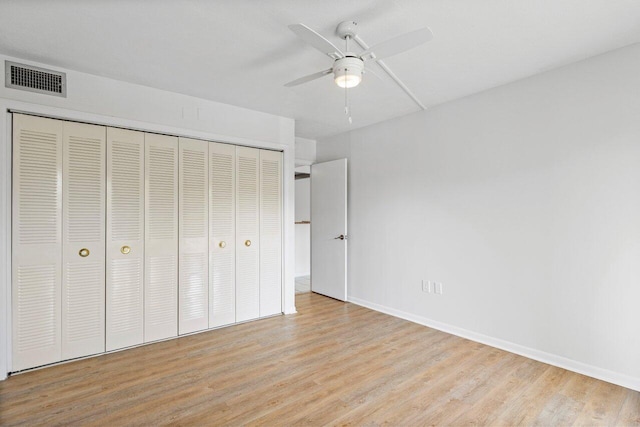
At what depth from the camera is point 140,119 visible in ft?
10.3

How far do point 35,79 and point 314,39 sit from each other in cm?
242

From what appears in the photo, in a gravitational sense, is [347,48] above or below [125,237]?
above

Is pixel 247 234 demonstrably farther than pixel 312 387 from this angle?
Yes

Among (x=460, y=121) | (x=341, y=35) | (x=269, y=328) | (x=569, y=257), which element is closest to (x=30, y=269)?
(x=269, y=328)

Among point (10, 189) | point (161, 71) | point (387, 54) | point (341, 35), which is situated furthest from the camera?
point (161, 71)

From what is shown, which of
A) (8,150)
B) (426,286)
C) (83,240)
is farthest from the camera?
(426,286)

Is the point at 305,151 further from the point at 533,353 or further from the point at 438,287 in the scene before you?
the point at 533,353

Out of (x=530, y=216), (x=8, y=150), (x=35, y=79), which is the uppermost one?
(x=35, y=79)

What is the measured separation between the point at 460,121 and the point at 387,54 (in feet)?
5.85

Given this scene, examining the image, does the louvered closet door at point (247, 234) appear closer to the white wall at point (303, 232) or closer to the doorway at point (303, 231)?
the doorway at point (303, 231)

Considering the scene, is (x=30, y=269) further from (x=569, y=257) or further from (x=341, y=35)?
(x=569, y=257)

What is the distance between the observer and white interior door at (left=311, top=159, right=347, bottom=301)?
4.77m

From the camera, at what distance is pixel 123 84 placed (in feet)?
9.99

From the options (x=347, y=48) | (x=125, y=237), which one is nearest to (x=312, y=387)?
(x=125, y=237)
